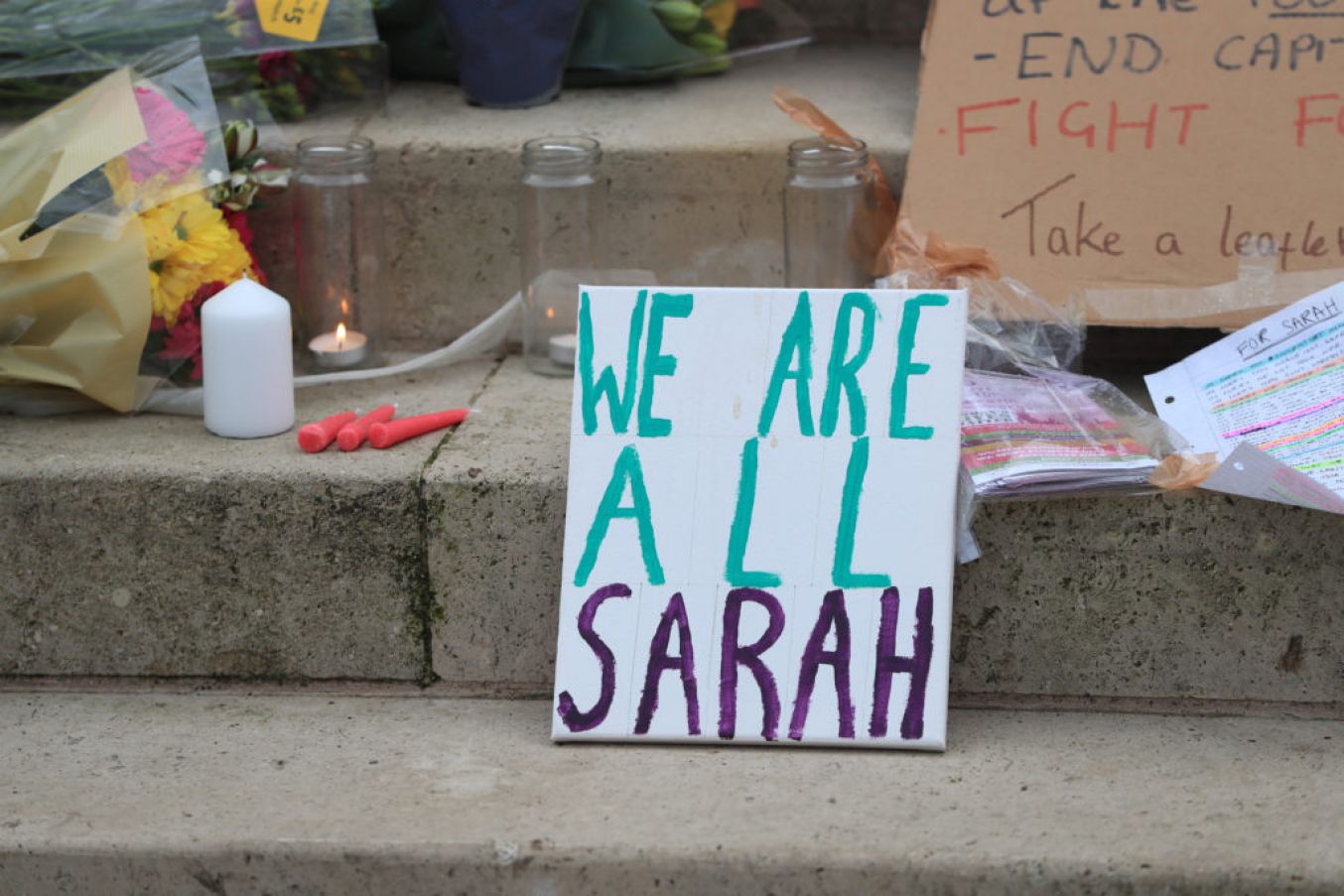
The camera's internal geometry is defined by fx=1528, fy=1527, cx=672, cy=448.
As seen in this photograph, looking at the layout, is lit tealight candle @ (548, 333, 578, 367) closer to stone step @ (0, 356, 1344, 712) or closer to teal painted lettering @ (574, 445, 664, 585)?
stone step @ (0, 356, 1344, 712)

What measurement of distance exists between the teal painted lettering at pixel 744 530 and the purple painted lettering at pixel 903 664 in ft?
0.37

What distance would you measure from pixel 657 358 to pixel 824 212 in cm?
50

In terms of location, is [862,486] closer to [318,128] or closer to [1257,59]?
[1257,59]

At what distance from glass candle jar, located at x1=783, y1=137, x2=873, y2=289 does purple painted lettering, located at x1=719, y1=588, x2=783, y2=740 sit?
59 centimetres

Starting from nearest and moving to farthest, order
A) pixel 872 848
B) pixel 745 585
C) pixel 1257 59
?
1. pixel 872 848
2. pixel 745 585
3. pixel 1257 59

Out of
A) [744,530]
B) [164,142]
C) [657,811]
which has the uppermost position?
[164,142]

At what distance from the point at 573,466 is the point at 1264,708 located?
758 millimetres

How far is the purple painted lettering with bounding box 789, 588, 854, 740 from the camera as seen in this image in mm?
1469

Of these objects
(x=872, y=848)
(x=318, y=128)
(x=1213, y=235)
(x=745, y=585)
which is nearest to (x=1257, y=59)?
(x=1213, y=235)

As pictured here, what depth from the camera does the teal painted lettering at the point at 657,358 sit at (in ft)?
4.95

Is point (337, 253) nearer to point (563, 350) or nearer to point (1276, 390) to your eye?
point (563, 350)

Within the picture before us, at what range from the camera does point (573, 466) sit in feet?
4.95

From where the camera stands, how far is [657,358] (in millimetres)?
1519

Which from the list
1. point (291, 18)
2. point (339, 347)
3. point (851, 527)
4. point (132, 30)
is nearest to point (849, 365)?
point (851, 527)
